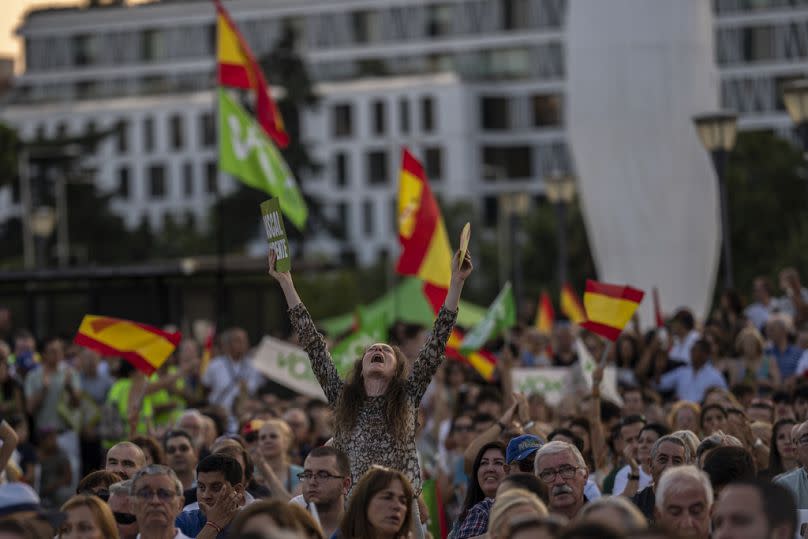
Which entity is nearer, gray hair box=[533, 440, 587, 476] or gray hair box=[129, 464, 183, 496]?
gray hair box=[129, 464, 183, 496]

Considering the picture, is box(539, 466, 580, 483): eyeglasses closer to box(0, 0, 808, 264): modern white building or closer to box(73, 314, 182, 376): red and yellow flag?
box(73, 314, 182, 376): red and yellow flag

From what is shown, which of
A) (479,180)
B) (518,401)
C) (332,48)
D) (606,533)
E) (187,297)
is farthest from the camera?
(332,48)

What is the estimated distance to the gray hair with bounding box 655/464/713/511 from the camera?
8.34 metres

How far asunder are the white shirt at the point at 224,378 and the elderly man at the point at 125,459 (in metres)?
7.83

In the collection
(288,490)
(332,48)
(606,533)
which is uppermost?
(332,48)

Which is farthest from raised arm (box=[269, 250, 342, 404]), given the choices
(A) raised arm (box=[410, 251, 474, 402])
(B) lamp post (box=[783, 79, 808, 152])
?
(B) lamp post (box=[783, 79, 808, 152])

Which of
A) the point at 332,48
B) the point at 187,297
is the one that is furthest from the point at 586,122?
the point at 332,48

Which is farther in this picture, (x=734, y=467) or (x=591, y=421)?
(x=591, y=421)

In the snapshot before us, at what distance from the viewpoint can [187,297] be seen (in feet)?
102

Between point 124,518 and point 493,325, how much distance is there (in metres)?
8.82

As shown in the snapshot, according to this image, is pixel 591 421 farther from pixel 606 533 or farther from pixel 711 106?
pixel 711 106

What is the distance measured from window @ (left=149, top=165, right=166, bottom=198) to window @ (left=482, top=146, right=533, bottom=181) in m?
19.1

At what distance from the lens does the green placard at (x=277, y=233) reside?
11.5 metres

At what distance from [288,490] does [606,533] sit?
7236 mm
